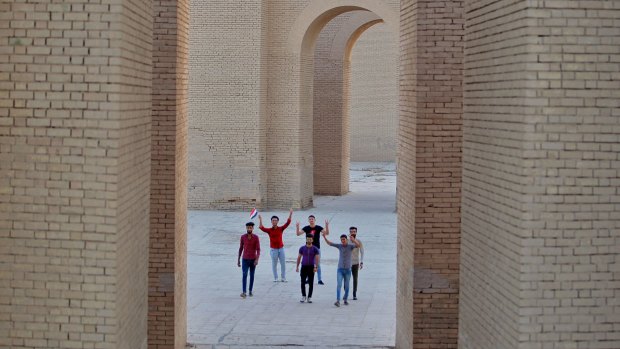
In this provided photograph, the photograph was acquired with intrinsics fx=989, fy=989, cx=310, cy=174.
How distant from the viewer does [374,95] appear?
43.2 m

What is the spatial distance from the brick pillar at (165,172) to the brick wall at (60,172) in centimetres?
433

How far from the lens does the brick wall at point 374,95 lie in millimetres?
42812

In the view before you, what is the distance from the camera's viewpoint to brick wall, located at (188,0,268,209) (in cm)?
2539

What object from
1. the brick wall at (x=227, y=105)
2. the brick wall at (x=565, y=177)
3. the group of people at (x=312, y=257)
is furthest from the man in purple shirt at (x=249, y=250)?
the brick wall at (x=227, y=105)

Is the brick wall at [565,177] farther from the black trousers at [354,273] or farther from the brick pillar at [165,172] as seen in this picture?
the black trousers at [354,273]

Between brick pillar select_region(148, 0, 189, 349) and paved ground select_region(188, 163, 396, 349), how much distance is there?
1361 millimetres

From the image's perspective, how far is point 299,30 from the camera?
25594mm

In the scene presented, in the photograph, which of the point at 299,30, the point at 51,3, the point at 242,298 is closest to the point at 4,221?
the point at 51,3

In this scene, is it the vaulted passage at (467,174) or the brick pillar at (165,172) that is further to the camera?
the brick pillar at (165,172)

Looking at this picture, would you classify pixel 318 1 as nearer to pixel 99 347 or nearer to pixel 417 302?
pixel 417 302

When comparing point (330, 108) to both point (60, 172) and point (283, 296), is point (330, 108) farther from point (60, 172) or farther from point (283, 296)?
point (60, 172)

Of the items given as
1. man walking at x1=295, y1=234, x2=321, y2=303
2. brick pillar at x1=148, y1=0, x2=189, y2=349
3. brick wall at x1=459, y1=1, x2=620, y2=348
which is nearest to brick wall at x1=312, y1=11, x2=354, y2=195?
man walking at x1=295, y1=234, x2=321, y2=303

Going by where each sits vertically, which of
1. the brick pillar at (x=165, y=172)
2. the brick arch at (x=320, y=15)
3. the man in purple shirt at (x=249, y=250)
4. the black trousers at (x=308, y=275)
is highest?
the brick arch at (x=320, y=15)

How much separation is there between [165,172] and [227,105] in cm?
1472
